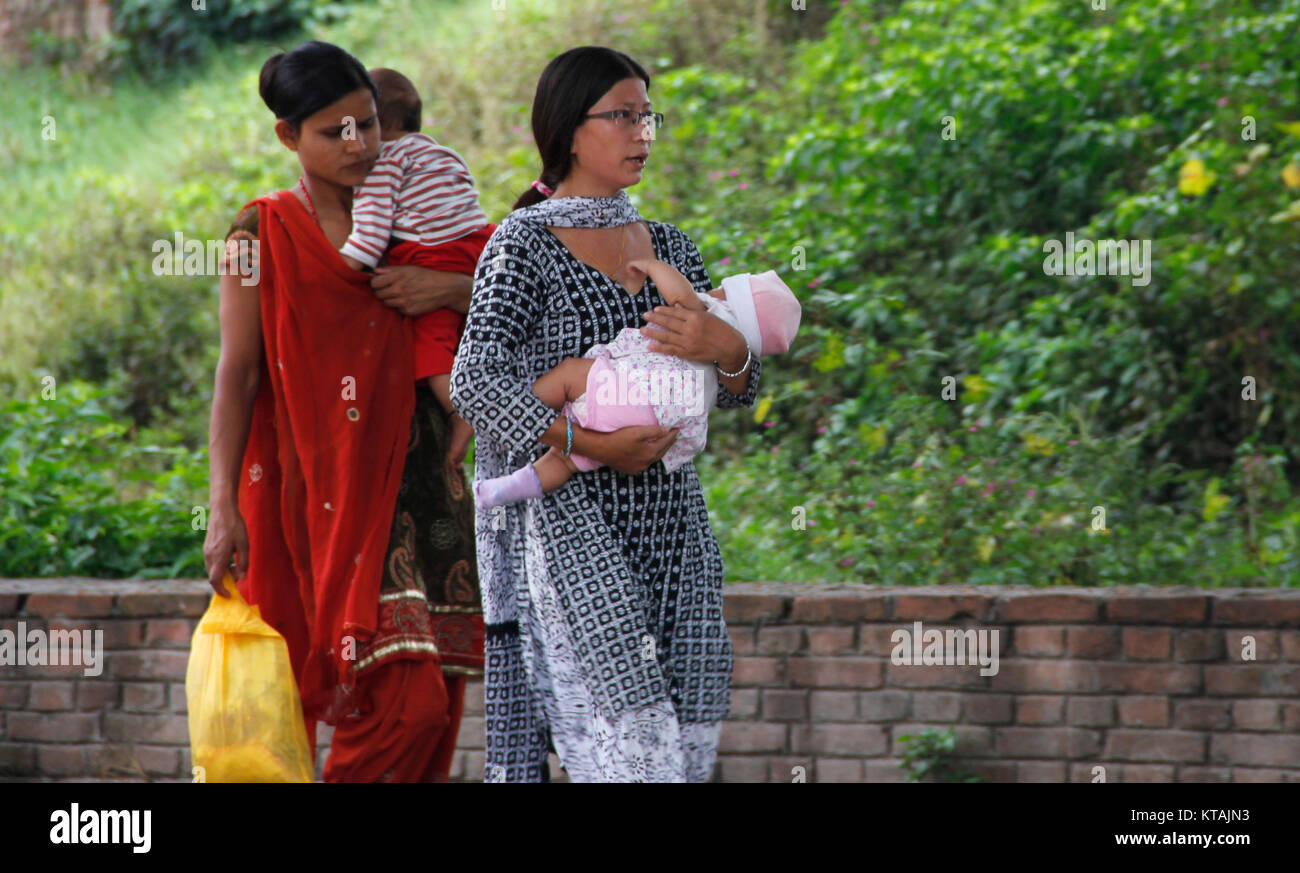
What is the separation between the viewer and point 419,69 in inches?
355

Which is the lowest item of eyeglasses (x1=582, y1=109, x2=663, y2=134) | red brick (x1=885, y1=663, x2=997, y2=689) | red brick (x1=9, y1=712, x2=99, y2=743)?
red brick (x1=9, y1=712, x2=99, y2=743)

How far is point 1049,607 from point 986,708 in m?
0.33

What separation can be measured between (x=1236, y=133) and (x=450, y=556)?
4.11 meters

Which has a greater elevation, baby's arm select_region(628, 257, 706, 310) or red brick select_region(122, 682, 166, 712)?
baby's arm select_region(628, 257, 706, 310)

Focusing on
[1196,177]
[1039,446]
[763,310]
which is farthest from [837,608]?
[1196,177]

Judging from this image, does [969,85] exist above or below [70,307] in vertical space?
above

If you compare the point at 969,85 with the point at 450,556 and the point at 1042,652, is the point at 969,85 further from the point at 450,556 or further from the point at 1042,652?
the point at 450,556

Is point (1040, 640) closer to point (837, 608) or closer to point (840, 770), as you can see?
point (837, 608)

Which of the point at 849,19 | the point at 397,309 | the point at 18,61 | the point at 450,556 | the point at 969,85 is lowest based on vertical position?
the point at 450,556

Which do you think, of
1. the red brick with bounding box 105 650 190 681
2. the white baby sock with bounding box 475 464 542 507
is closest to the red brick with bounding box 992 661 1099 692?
the white baby sock with bounding box 475 464 542 507

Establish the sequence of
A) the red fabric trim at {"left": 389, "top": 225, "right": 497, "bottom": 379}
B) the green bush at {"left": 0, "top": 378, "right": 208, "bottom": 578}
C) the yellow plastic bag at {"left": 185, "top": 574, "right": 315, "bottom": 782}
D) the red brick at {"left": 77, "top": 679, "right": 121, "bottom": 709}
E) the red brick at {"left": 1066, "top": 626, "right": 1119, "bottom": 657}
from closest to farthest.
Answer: the yellow plastic bag at {"left": 185, "top": 574, "right": 315, "bottom": 782} → the red fabric trim at {"left": 389, "top": 225, "right": 497, "bottom": 379} → the red brick at {"left": 1066, "top": 626, "right": 1119, "bottom": 657} → the red brick at {"left": 77, "top": 679, "right": 121, "bottom": 709} → the green bush at {"left": 0, "top": 378, "right": 208, "bottom": 578}

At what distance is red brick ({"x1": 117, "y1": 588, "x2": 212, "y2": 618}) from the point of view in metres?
4.49

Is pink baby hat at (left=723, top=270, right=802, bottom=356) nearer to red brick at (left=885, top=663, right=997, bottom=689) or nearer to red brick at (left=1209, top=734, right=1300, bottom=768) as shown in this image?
red brick at (left=885, top=663, right=997, bottom=689)

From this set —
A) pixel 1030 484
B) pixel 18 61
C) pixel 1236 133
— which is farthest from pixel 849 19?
pixel 18 61
